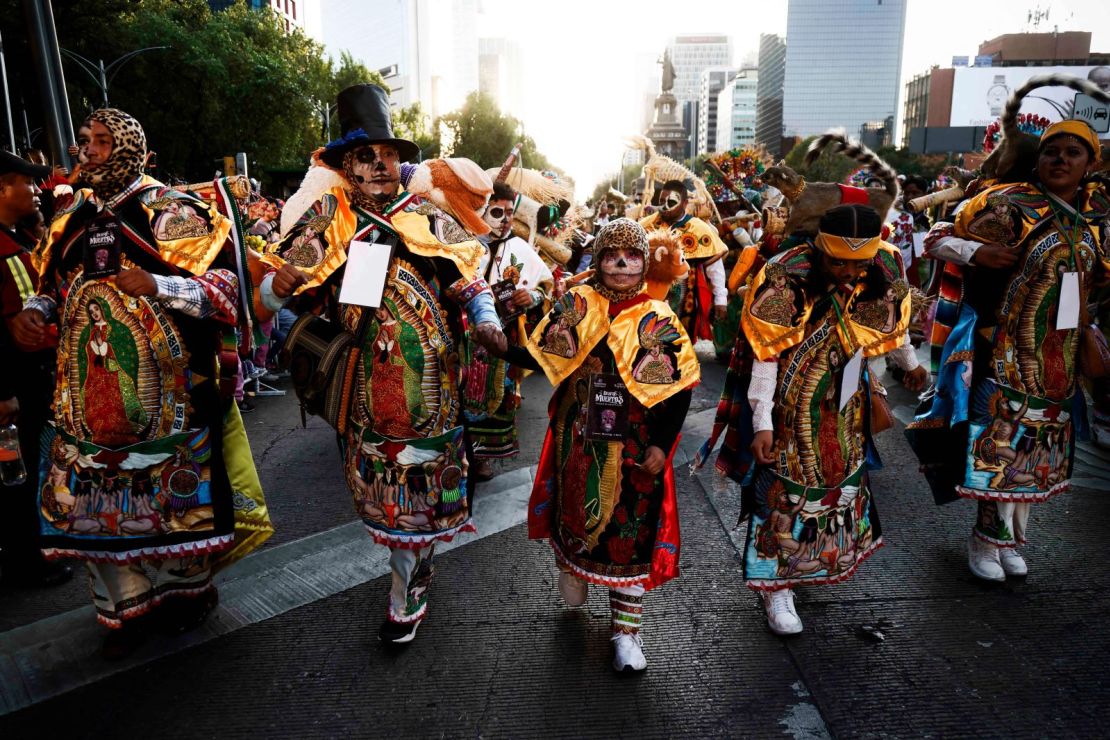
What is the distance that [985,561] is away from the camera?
3.98 meters

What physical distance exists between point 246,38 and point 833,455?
27723 mm

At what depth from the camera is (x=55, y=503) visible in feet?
10.5

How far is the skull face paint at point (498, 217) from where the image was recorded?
208 inches

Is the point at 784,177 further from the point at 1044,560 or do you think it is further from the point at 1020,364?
the point at 1044,560

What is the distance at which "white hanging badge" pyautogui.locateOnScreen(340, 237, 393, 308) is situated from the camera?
9.80 feet

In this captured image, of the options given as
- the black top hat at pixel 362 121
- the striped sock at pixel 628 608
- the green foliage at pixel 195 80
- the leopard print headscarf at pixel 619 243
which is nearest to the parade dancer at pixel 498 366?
the leopard print headscarf at pixel 619 243

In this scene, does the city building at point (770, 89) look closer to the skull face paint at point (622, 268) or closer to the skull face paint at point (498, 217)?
the skull face paint at point (498, 217)

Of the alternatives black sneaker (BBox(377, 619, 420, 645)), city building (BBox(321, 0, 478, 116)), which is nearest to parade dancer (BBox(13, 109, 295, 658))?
black sneaker (BBox(377, 619, 420, 645))

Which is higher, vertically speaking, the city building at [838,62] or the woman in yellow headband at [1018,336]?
the city building at [838,62]

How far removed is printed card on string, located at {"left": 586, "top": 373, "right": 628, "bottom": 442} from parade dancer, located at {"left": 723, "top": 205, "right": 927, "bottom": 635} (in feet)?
2.05

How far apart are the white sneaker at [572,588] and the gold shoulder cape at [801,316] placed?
4.21ft

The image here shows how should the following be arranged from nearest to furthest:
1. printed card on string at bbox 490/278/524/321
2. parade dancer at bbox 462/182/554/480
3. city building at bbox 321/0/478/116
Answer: printed card on string at bbox 490/278/524/321 < parade dancer at bbox 462/182/554/480 < city building at bbox 321/0/478/116

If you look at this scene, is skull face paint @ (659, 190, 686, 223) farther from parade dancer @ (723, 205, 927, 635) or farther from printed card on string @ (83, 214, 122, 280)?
printed card on string @ (83, 214, 122, 280)

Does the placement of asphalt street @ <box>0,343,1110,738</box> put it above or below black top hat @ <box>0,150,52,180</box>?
below
